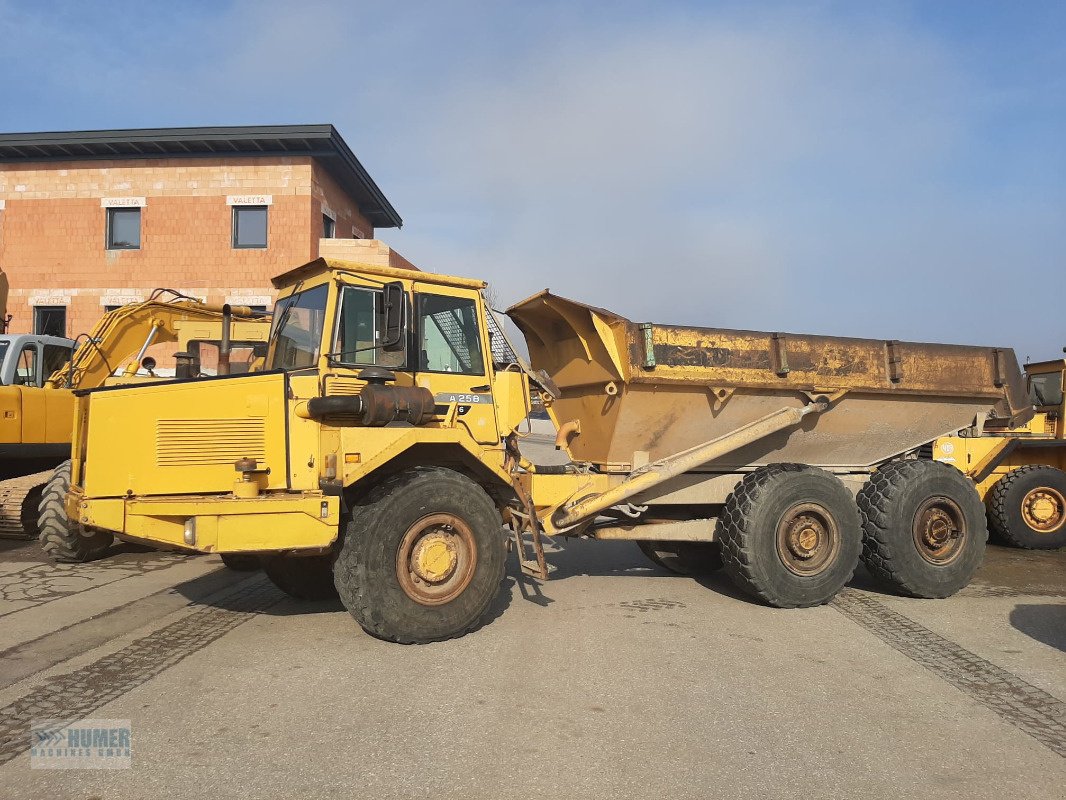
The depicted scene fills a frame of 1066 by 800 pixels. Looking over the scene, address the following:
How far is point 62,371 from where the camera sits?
980 cm

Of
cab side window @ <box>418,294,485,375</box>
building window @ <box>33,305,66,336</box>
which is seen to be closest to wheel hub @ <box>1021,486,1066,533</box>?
cab side window @ <box>418,294,485,375</box>

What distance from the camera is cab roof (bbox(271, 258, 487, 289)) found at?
5.32 m

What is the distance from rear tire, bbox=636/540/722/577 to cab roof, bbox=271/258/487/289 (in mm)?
3278

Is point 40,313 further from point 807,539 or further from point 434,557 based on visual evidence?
point 807,539

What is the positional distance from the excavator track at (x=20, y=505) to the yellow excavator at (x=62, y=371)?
1cm

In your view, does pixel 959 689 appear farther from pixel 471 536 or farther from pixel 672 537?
pixel 471 536

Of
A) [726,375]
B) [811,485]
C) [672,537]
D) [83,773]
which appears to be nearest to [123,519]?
A: [83,773]

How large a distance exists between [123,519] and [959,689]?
5.31 meters

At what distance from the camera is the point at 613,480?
21.0 feet

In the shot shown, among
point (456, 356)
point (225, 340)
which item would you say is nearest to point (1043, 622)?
point (456, 356)

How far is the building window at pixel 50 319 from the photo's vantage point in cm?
2038
